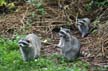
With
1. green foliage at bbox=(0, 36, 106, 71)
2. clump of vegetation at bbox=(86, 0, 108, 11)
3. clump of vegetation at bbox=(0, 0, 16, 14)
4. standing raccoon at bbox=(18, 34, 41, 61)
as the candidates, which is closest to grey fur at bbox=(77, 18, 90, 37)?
clump of vegetation at bbox=(86, 0, 108, 11)

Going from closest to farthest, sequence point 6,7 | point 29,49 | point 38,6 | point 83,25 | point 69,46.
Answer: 1. point 29,49
2. point 69,46
3. point 83,25
4. point 38,6
5. point 6,7

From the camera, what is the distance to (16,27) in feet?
43.0

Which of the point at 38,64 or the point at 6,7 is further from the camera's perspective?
the point at 6,7

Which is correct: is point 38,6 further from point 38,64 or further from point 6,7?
point 38,64

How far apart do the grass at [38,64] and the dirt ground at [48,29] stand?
19.8 inches

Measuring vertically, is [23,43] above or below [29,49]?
above

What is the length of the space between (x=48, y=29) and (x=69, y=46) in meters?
2.16

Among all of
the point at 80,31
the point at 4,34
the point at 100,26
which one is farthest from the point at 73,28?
the point at 4,34

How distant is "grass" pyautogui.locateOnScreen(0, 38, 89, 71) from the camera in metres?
9.98

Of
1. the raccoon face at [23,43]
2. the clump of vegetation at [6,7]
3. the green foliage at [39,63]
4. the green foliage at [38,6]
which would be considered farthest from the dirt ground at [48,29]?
the raccoon face at [23,43]

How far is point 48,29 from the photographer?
510 inches

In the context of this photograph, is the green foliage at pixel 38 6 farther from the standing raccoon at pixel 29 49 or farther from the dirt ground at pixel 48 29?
the standing raccoon at pixel 29 49

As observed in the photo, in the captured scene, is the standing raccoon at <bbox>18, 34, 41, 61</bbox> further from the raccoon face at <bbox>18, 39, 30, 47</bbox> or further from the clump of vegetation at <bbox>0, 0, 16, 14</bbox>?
the clump of vegetation at <bbox>0, 0, 16, 14</bbox>

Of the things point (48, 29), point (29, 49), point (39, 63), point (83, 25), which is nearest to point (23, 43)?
point (29, 49)
